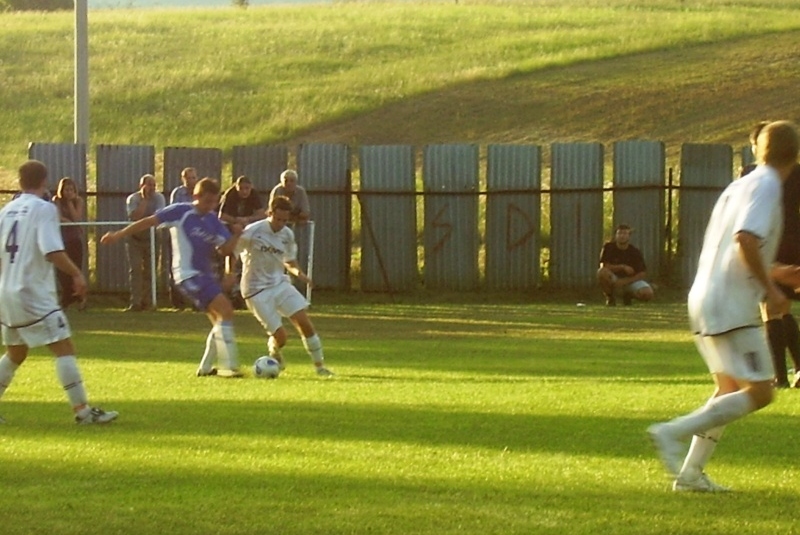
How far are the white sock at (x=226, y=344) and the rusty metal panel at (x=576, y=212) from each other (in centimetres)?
1329

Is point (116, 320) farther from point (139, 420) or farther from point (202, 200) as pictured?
point (139, 420)

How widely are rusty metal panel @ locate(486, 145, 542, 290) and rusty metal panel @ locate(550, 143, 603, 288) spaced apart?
0.99 feet

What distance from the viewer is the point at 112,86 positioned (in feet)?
169

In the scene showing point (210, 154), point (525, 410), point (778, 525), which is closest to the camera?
point (778, 525)

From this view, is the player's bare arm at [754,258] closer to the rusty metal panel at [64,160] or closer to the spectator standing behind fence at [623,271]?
the spectator standing behind fence at [623,271]

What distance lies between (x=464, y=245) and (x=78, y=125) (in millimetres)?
6524

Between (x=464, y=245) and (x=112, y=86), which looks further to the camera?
(x=112, y=86)

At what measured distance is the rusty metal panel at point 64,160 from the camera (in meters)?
27.0

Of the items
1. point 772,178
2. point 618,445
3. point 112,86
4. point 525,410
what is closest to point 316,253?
point 525,410

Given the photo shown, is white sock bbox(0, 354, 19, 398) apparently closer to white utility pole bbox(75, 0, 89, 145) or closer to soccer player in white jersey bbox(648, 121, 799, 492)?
soccer player in white jersey bbox(648, 121, 799, 492)

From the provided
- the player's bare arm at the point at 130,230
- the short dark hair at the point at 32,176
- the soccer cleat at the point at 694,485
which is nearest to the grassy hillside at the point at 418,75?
the player's bare arm at the point at 130,230

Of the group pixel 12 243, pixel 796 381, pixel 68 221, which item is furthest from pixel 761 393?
pixel 68 221

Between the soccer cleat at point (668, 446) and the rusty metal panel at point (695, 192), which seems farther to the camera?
the rusty metal panel at point (695, 192)

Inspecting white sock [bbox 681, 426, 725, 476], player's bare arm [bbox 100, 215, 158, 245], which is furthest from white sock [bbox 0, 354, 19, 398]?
white sock [bbox 681, 426, 725, 476]
